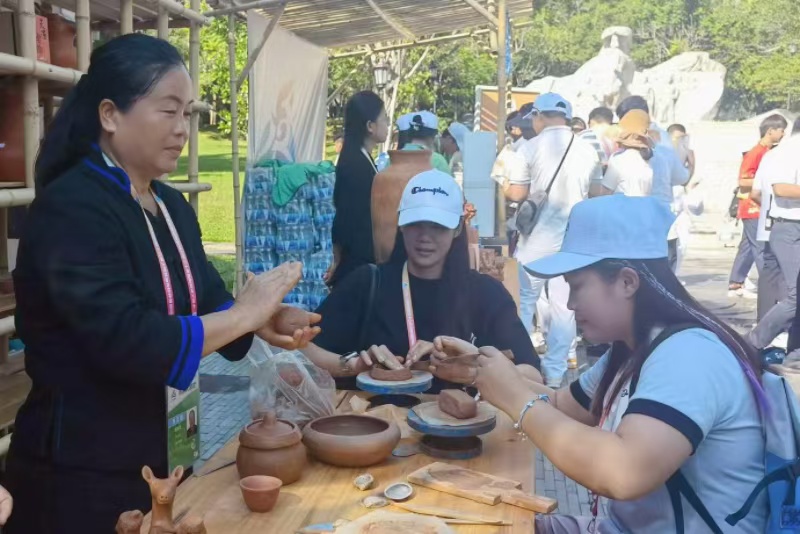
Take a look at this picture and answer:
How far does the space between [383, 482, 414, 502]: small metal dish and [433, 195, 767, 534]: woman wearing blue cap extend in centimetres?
31

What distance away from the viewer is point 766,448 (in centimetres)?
179

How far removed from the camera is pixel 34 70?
296 centimetres

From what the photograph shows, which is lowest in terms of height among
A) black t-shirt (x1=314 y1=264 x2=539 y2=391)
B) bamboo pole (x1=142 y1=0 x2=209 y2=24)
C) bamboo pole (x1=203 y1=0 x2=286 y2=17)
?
black t-shirt (x1=314 y1=264 x2=539 y2=391)

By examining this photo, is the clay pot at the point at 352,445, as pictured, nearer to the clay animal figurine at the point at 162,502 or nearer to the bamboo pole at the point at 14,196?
the clay animal figurine at the point at 162,502

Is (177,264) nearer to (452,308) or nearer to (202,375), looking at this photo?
(452,308)

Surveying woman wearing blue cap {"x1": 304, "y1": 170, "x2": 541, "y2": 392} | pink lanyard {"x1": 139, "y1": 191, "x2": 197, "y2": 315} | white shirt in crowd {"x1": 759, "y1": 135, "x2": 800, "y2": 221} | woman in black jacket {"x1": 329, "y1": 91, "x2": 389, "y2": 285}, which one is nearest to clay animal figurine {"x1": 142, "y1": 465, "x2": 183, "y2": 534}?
pink lanyard {"x1": 139, "y1": 191, "x2": 197, "y2": 315}

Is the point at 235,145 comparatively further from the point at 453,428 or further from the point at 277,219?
the point at 453,428

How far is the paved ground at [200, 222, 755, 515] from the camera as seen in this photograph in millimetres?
4086

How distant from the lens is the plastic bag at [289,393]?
2.34 m

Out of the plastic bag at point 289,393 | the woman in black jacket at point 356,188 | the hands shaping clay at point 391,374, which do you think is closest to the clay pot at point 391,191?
the woman in black jacket at point 356,188

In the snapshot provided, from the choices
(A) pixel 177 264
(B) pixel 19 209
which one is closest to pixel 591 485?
(A) pixel 177 264

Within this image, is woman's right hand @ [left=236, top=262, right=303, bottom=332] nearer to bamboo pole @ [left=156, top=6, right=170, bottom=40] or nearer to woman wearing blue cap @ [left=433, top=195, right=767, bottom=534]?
woman wearing blue cap @ [left=433, top=195, right=767, bottom=534]

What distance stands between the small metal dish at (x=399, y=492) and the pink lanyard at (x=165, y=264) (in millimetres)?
669

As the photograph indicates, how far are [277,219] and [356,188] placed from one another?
2.20 meters
